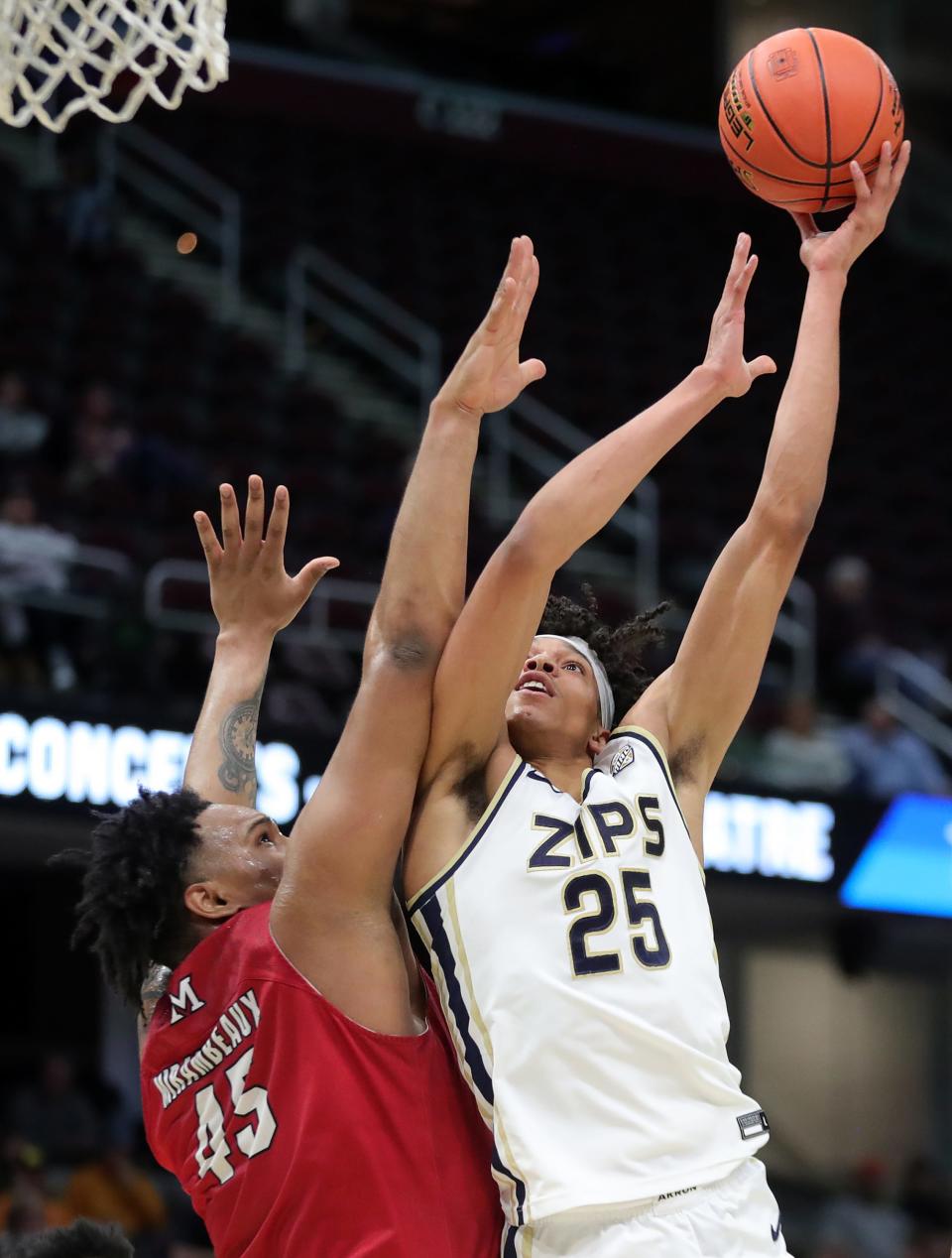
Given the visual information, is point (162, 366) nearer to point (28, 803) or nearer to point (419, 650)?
point (28, 803)

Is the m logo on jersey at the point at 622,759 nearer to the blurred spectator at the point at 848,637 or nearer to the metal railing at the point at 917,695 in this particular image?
the metal railing at the point at 917,695

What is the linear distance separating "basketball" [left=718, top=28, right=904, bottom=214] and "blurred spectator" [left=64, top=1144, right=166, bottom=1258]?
5.86 metres

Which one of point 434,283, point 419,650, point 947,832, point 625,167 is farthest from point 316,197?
point 419,650

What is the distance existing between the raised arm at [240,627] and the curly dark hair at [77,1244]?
2.36 feet

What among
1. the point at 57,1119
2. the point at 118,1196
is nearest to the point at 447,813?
the point at 118,1196

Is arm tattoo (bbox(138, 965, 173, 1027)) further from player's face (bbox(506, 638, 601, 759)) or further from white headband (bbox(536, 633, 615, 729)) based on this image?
white headband (bbox(536, 633, 615, 729))

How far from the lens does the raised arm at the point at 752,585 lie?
3148 mm

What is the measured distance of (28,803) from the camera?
26.6 feet

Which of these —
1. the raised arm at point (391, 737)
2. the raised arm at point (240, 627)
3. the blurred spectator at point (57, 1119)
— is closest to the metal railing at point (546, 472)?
the blurred spectator at point (57, 1119)

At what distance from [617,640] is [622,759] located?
1.25 feet

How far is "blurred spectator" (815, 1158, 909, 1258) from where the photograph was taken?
10.2 meters

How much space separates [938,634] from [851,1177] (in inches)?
140

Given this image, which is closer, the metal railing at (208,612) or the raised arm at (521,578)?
the raised arm at (521,578)

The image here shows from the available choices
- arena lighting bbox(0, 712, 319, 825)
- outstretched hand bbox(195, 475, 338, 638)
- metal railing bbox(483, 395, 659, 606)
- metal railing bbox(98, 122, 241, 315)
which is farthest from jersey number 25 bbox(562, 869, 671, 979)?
metal railing bbox(98, 122, 241, 315)
